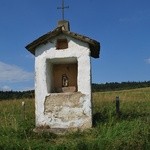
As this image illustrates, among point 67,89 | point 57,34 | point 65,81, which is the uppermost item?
point 57,34

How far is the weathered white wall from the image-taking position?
12.2 metres

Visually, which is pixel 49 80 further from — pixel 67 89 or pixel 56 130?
pixel 56 130

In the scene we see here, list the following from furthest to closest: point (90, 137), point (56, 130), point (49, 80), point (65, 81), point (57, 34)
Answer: point (65, 81)
point (49, 80)
point (57, 34)
point (56, 130)
point (90, 137)

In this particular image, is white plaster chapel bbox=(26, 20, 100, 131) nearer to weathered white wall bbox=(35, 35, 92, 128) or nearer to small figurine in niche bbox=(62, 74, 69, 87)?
weathered white wall bbox=(35, 35, 92, 128)

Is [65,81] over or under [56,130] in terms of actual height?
over

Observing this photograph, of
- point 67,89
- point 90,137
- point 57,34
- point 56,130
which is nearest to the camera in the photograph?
point 90,137

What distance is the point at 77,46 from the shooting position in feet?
41.5

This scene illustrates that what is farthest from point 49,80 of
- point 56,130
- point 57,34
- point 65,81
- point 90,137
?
point 90,137

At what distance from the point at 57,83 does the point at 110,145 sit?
16.2 feet

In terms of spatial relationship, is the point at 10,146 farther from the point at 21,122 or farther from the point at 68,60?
the point at 68,60

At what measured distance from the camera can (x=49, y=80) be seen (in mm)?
13125

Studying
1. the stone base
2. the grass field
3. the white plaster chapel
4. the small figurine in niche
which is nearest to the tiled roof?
the white plaster chapel

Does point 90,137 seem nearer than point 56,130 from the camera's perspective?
Yes

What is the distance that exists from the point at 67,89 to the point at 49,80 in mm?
690
